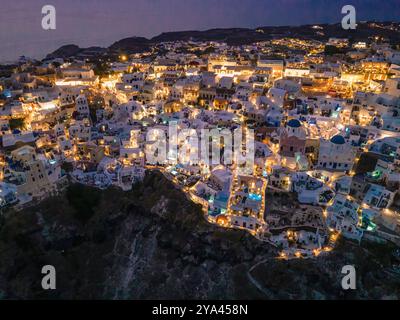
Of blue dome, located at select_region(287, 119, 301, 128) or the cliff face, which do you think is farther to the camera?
blue dome, located at select_region(287, 119, 301, 128)

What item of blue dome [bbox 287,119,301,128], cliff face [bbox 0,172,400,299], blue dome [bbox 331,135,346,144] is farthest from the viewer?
blue dome [bbox 287,119,301,128]

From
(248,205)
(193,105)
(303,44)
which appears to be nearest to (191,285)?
(248,205)

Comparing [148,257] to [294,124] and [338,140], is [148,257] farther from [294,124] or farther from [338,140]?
[338,140]

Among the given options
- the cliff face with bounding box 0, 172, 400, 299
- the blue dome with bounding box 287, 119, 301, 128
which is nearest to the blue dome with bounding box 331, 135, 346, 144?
the blue dome with bounding box 287, 119, 301, 128

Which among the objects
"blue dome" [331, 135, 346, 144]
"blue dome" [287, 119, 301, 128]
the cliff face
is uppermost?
"blue dome" [287, 119, 301, 128]

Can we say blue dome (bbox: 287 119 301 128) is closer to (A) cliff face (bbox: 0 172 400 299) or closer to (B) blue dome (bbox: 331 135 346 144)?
(B) blue dome (bbox: 331 135 346 144)

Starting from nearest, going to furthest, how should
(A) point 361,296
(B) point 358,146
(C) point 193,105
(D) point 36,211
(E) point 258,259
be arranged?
(A) point 361,296 < (E) point 258,259 < (D) point 36,211 < (B) point 358,146 < (C) point 193,105

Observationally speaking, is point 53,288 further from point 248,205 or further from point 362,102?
point 362,102

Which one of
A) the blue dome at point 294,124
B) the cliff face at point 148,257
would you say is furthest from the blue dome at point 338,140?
the cliff face at point 148,257
